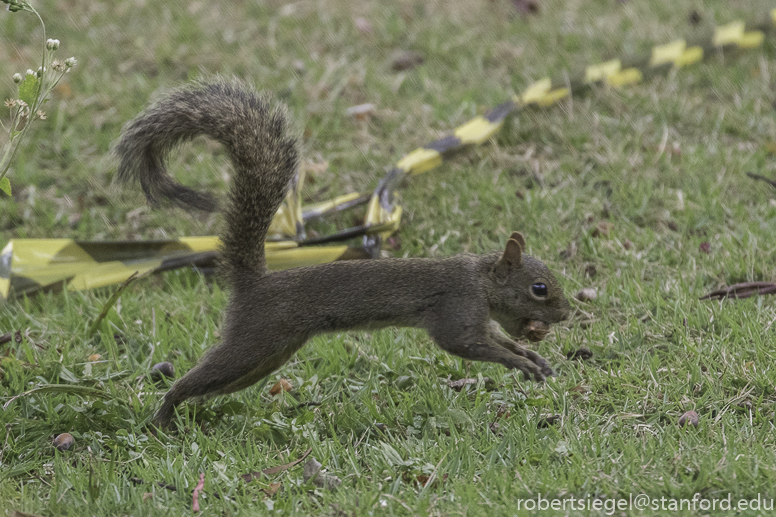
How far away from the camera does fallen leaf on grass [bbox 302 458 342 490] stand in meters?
2.66

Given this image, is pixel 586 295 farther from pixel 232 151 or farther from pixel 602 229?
pixel 232 151

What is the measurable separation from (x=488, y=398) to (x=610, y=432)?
479mm

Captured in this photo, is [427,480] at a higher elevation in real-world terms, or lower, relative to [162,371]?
lower

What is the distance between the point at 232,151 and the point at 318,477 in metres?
1.16

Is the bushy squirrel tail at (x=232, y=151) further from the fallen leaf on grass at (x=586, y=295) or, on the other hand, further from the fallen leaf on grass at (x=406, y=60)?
the fallen leaf on grass at (x=406, y=60)

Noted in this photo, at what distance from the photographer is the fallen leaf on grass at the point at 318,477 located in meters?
2.66

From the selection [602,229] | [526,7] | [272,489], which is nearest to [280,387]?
[272,489]

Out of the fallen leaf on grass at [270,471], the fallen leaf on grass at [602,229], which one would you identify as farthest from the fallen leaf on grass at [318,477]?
the fallen leaf on grass at [602,229]

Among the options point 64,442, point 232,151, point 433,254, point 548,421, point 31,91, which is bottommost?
point 548,421

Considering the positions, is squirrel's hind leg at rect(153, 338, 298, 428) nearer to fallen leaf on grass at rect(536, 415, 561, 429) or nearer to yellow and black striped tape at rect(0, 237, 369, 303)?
fallen leaf on grass at rect(536, 415, 561, 429)

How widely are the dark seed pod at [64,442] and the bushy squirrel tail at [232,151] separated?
0.79 meters

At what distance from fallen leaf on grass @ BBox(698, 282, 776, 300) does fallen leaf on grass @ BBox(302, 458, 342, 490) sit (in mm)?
1842

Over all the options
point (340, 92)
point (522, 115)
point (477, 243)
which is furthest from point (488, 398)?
point (340, 92)

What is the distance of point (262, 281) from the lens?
3072 mm
